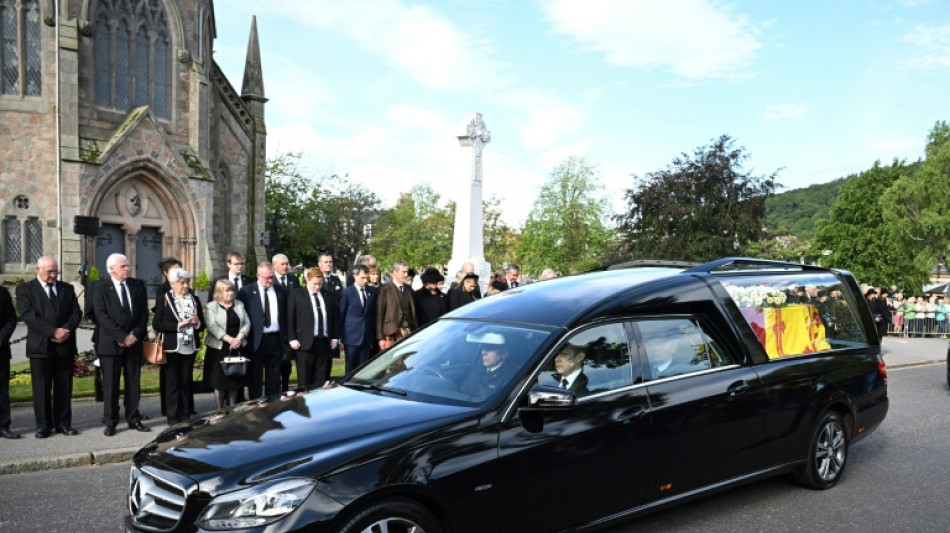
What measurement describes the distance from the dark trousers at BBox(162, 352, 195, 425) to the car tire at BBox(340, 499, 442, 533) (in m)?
5.67

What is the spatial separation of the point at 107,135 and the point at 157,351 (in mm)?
18296

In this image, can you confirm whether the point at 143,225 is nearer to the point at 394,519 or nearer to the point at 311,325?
the point at 311,325

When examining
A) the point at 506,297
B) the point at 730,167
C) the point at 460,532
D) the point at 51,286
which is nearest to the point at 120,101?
the point at 51,286

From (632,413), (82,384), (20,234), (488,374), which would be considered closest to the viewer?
(488,374)

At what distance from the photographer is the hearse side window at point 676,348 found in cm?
503

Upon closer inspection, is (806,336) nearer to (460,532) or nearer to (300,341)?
(460,532)

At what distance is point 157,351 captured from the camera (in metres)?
8.47

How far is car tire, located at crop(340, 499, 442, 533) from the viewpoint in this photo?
3.59 meters

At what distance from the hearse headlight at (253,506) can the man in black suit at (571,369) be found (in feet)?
5.54

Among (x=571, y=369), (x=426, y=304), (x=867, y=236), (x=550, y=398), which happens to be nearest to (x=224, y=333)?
(x=426, y=304)

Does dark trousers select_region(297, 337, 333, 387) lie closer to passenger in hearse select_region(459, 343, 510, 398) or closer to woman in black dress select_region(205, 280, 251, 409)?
woman in black dress select_region(205, 280, 251, 409)

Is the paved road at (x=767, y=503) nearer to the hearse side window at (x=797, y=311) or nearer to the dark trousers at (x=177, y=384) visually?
the hearse side window at (x=797, y=311)

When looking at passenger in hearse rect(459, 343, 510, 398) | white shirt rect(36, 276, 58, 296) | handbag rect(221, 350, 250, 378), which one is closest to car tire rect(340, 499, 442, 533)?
passenger in hearse rect(459, 343, 510, 398)

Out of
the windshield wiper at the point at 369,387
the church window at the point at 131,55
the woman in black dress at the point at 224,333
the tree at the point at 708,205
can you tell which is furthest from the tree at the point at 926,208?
the windshield wiper at the point at 369,387
